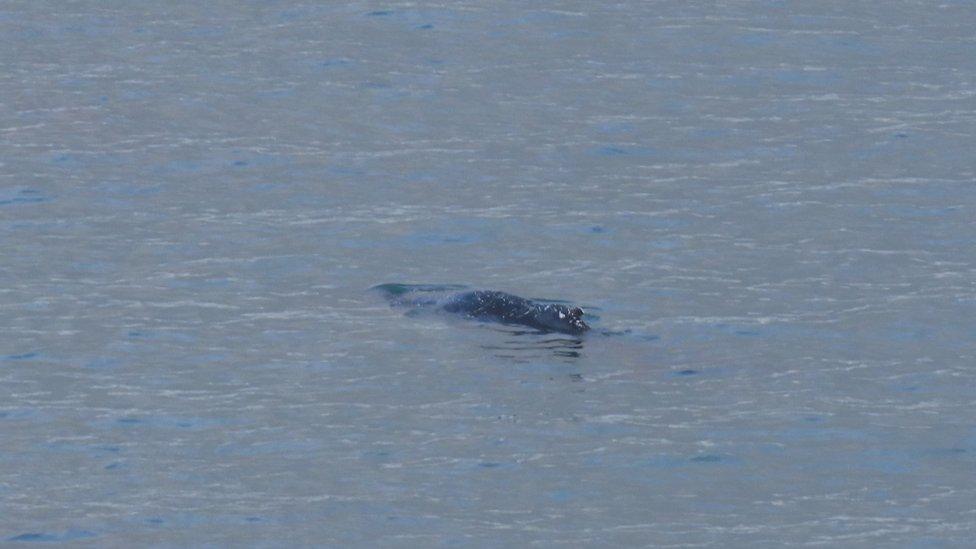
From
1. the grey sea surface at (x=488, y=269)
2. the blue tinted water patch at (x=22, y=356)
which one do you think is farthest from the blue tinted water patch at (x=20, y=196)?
the blue tinted water patch at (x=22, y=356)

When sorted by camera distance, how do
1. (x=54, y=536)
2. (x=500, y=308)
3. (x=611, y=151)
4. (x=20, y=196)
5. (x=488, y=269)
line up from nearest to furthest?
(x=54, y=536) < (x=500, y=308) < (x=488, y=269) < (x=20, y=196) < (x=611, y=151)

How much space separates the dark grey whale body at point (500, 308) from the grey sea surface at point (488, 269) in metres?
0.23

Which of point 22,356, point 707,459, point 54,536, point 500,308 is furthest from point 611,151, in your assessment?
point 54,536

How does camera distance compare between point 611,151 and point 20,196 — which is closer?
point 20,196

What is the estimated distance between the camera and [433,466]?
19.2m

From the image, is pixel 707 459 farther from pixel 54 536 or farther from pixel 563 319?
pixel 54 536

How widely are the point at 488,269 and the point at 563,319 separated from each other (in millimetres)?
3058

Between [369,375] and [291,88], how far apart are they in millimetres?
13280

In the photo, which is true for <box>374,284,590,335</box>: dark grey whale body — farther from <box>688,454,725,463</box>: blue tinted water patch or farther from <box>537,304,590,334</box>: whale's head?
<box>688,454,725,463</box>: blue tinted water patch

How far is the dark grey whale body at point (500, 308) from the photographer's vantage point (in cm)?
2294

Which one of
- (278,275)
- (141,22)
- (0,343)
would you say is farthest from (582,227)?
(141,22)

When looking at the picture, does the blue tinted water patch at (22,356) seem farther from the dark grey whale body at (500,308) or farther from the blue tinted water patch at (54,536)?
the blue tinted water patch at (54,536)

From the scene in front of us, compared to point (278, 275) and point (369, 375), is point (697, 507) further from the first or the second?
point (278, 275)

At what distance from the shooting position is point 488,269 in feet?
84.7
